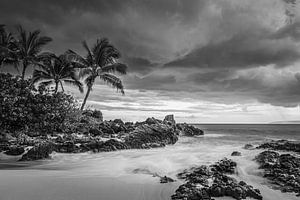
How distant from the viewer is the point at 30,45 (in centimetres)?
2062

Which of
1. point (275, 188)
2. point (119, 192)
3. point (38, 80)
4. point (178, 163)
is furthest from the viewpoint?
point (38, 80)

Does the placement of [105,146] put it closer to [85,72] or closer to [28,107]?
[28,107]

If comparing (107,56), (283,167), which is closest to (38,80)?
(107,56)

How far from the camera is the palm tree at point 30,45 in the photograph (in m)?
20.3

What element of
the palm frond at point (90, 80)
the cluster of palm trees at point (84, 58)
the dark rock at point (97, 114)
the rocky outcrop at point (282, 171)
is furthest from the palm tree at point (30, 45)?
the rocky outcrop at point (282, 171)

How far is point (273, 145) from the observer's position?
13.6 m

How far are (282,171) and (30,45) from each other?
2336cm

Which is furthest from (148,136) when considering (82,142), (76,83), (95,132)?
(76,83)

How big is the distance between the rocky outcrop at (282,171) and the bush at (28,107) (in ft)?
36.4

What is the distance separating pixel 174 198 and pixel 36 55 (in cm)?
2202

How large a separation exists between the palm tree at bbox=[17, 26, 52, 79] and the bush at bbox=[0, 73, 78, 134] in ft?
34.8

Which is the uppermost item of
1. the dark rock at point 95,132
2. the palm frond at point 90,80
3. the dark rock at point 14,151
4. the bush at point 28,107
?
the palm frond at point 90,80

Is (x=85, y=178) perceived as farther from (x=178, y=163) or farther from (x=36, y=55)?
(x=36, y=55)

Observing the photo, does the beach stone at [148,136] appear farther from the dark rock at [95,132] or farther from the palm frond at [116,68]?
the palm frond at [116,68]
